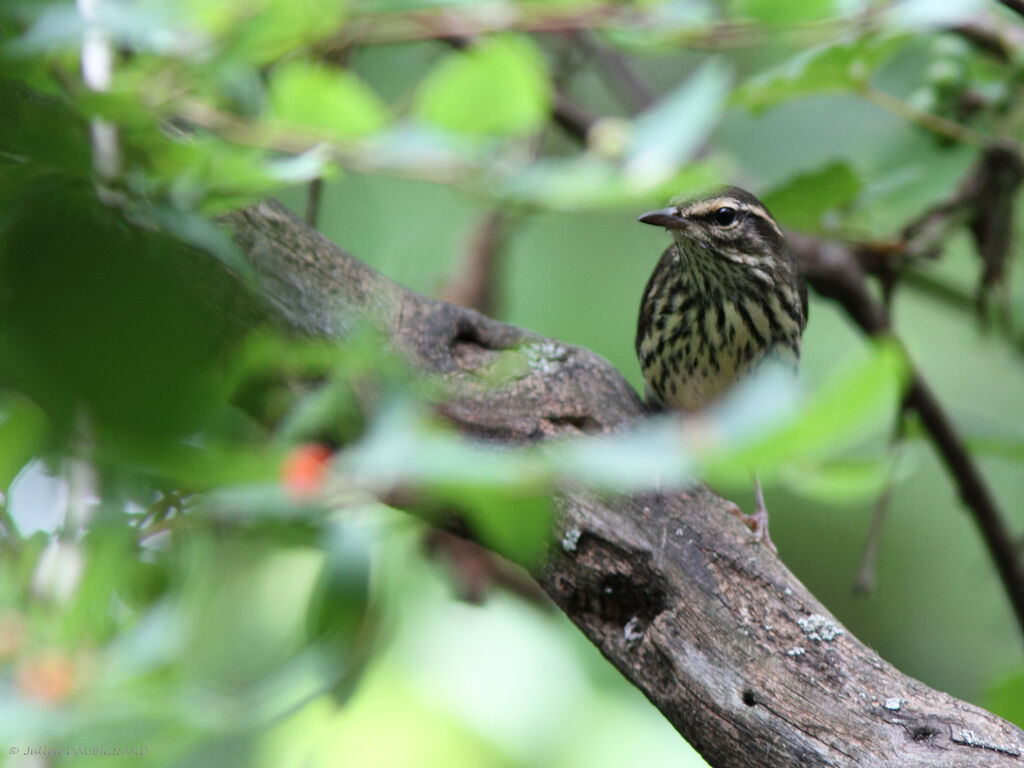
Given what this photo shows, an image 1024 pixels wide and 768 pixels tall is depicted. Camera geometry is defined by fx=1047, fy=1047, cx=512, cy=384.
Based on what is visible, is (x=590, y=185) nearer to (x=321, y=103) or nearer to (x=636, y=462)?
(x=321, y=103)

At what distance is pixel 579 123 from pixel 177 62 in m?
3.17

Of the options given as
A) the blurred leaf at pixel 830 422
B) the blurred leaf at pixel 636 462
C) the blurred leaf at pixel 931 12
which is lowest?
the blurred leaf at pixel 636 462

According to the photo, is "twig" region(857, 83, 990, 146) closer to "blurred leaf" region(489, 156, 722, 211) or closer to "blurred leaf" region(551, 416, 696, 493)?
"blurred leaf" region(489, 156, 722, 211)

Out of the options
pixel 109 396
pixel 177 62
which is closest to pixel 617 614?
pixel 177 62

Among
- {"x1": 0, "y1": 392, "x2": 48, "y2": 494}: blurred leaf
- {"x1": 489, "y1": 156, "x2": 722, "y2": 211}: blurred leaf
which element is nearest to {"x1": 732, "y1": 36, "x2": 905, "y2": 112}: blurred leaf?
{"x1": 489, "y1": 156, "x2": 722, "y2": 211}: blurred leaf

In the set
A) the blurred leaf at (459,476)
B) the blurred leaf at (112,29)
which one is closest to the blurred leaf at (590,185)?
the blurred leaf at (112,29)

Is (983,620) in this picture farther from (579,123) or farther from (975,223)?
(579,123)

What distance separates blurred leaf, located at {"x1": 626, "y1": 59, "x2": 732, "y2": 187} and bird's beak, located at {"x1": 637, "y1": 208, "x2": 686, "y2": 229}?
114cm

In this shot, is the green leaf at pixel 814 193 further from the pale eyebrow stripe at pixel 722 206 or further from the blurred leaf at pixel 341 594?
the blurred leaf at pixel 341 594

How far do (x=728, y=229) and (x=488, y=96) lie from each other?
2119 millimetres

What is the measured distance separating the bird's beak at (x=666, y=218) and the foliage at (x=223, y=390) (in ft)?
3.80

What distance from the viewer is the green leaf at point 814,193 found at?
327 centimetres

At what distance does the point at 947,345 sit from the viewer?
6.38 m

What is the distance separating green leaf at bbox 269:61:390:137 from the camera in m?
1.94
